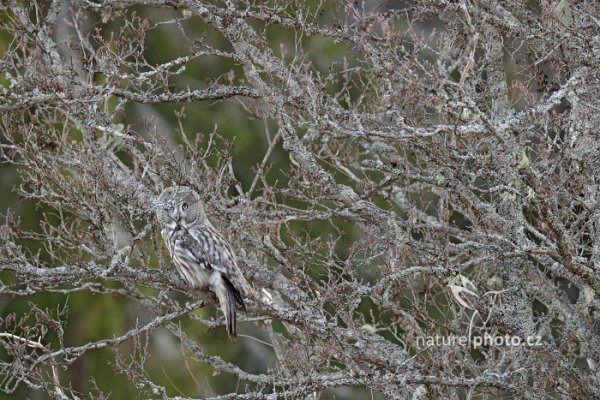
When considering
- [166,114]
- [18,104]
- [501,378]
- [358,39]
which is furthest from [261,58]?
[166,114]

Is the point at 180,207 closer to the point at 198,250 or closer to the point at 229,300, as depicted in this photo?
the point at 198,250

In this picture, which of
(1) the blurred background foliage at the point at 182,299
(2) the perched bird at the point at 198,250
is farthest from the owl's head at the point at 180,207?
(1) the blurred background foliage at the point at 182,299

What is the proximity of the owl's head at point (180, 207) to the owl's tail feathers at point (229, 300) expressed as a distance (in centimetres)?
63

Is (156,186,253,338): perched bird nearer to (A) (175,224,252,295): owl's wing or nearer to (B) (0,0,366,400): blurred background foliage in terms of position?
(A) (175,224,252,295): owl's wing

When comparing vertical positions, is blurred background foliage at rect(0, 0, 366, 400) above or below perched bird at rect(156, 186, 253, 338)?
below

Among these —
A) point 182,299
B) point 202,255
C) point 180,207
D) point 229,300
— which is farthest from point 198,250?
point 182,299


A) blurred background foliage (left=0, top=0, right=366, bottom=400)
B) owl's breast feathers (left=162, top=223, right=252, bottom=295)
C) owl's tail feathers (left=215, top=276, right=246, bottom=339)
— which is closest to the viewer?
owl's tail feathers (left=215, top=276, right=246, bottom=339)

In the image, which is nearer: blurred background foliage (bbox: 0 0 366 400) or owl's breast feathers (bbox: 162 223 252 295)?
owl's breast feathers (bbox: 162 223 252 295)

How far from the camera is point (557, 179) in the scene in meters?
7.57

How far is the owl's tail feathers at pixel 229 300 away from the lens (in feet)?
23.9

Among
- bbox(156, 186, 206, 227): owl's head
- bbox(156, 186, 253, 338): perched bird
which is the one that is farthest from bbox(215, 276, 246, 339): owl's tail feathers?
bbox(156, 186, 206, 227): owl's head

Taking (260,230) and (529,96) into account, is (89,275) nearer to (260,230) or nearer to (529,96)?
(260,230)

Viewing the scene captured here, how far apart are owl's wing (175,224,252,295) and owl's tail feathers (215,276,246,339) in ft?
0.12

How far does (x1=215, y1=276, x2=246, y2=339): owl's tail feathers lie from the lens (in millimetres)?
7285
